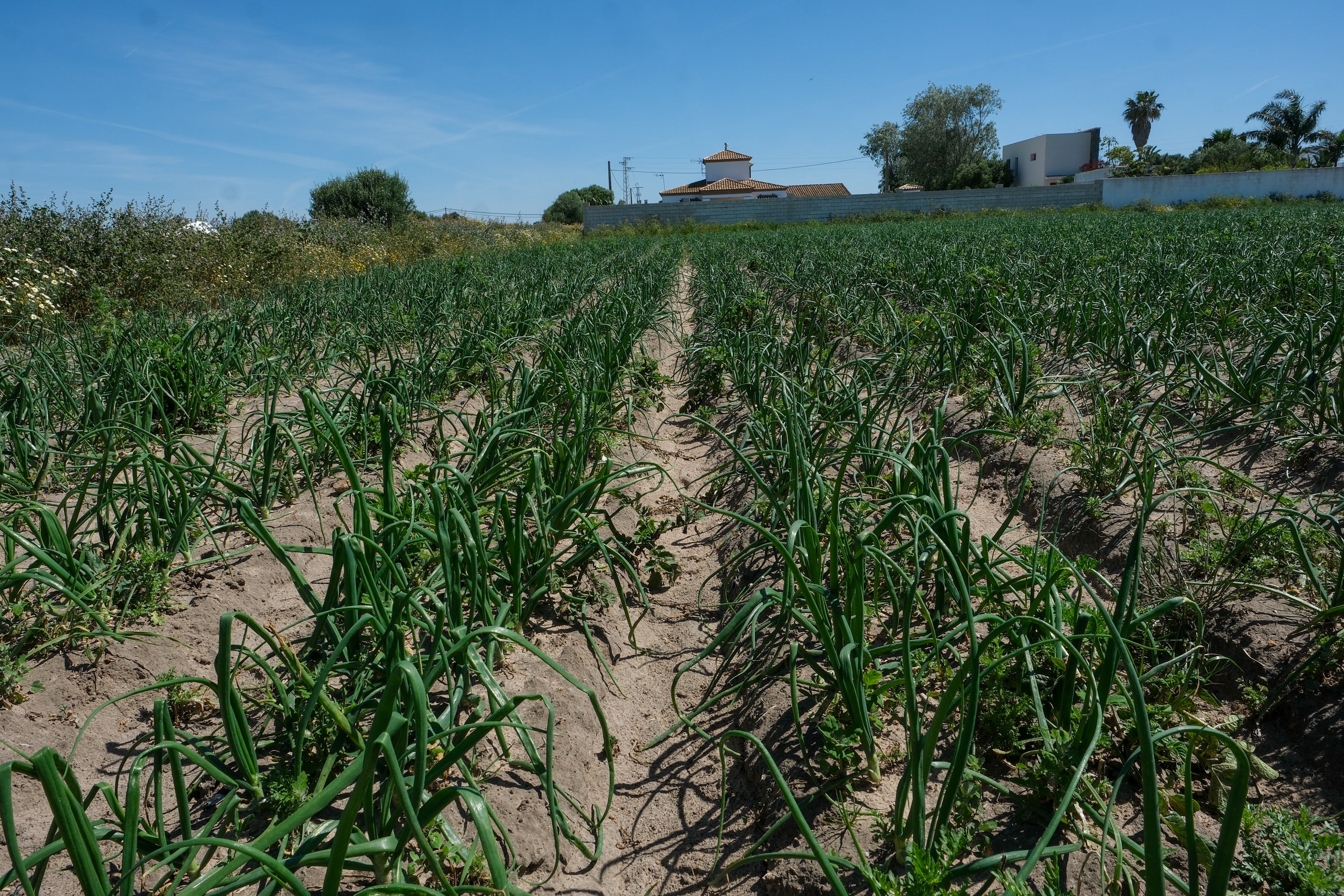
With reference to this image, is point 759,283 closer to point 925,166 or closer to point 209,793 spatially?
point 209,793

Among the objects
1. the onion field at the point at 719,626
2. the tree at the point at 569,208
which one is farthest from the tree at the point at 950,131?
the onion field at the point at 719,626

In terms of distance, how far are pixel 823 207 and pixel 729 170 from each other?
26.8 meters

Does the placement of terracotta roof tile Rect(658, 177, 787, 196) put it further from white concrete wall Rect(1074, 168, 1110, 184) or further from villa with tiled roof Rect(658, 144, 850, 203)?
white concrete wall Rect(1074, 168, 1110, 184)

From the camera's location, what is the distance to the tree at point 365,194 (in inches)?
1339

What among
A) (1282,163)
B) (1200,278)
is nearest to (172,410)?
(1200,278)

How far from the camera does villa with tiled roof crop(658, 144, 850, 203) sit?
54250 millimetres

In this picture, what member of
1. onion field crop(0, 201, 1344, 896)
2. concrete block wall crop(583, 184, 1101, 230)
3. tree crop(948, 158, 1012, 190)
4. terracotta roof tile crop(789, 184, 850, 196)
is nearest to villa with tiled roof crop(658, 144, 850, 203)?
terracotta roof tile crop(789, 184, 850, 196)

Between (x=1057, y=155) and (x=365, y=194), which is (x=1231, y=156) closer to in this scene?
(x=1057, y=155)

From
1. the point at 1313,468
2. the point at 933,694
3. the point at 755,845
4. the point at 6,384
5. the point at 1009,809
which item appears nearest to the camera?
the point at 755,845

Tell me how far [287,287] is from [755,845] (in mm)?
7372

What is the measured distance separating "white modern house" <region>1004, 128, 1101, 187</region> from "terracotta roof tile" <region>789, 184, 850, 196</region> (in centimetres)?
1236

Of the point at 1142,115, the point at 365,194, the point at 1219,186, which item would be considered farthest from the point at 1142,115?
the point at 365,194

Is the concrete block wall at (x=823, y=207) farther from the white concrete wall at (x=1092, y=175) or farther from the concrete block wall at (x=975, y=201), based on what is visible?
the white concrete wall at (x=1092, y=175)

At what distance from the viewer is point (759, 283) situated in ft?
→ 31.7
